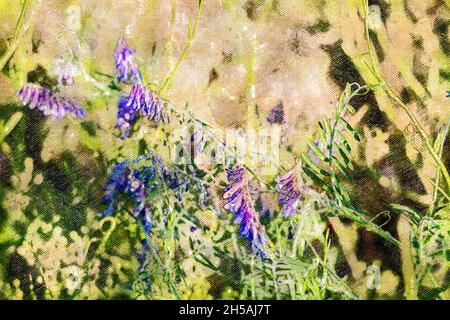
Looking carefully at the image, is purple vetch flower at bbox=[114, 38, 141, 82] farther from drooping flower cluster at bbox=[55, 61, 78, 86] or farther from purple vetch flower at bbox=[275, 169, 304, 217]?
purple vetch flower at bbox=[275, 169, 304, 217]

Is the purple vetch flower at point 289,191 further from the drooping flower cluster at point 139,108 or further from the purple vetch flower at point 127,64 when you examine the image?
the purple vetch flower at point 127,64

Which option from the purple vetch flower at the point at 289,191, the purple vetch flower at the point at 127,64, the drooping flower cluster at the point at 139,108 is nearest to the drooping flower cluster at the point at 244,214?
the purple vetch flower at the point at 289,191

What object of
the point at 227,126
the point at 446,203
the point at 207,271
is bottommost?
the point at 207,271

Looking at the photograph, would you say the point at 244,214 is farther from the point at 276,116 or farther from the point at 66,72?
the point at 66,72

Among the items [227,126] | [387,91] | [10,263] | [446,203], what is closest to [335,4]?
[387,91]

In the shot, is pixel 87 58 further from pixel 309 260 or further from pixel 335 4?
pixel 309 260
